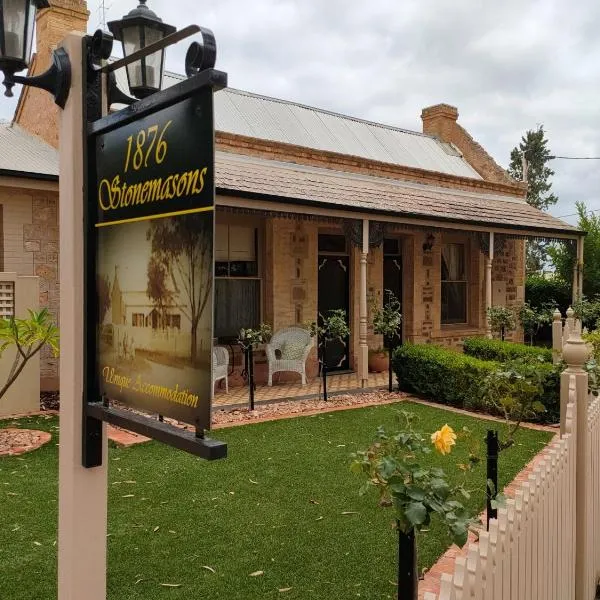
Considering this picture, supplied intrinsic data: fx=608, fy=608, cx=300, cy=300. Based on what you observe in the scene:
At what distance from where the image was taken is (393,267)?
13391 millimetres

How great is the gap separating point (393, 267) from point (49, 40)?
311 inches

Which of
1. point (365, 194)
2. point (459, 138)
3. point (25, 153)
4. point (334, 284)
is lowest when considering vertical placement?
point (334, 284)

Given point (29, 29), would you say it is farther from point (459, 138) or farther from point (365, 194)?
point (459, 138)

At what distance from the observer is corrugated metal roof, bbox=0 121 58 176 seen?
8414 mm

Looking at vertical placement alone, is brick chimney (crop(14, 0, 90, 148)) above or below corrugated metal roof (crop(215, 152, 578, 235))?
above

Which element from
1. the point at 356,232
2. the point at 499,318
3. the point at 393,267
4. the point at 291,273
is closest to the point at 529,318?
the point at 499,318

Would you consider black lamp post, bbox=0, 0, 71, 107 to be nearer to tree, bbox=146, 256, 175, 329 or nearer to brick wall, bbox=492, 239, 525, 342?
tree, bbox=146, 256, 175, 329

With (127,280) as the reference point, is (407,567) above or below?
below

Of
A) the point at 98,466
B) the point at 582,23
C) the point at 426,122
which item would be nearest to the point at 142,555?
the point at 98,466

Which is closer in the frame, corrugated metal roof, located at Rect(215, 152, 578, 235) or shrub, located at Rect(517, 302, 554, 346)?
corrugated metal roof, located at Rect(215, 152, 578, 235)

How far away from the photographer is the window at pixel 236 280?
1063 cm

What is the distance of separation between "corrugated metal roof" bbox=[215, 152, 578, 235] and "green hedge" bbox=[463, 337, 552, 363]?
243 cm

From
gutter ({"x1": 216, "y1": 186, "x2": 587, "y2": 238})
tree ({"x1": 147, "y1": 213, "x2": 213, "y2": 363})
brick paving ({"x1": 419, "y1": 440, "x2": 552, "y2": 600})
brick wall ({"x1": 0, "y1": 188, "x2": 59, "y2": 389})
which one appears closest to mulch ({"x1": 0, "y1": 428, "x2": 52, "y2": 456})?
brick wall ({"x1": 0, "y1": 188, "x2": 59, "y2": 389})

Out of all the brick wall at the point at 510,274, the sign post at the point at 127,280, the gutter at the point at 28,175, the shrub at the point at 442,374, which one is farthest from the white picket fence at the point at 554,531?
the brick wall at the point at 510,274
